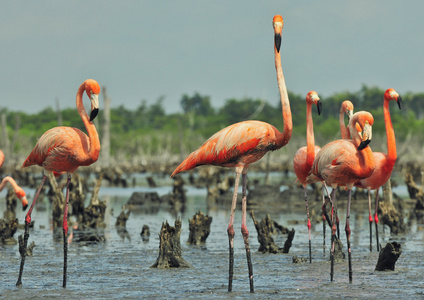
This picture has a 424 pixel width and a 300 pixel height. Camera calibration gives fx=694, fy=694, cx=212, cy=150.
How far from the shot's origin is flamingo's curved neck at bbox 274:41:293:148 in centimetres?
730

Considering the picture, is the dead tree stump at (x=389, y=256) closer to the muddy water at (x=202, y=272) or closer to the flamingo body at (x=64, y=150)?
the muddy water at (x=202, y=272)

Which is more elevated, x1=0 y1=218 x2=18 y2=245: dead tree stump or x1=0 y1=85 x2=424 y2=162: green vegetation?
x1=0 y1=85 x2=424 y2=162: green vegetation

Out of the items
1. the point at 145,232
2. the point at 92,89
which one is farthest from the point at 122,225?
the point at 92,89

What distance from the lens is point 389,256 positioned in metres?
8.38

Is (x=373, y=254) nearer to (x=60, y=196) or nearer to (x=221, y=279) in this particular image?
(x=221, y=279)

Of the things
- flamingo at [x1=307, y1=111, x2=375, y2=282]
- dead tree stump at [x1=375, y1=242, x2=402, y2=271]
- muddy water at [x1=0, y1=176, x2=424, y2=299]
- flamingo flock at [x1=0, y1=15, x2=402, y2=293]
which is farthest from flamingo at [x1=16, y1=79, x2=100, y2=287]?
dead tree stump at [x1=375, y1=242, x2=402, y2=271]

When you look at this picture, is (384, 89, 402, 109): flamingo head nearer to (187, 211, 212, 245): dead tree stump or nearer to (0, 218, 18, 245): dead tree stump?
(187, 211, 212, 245): dead tree stump

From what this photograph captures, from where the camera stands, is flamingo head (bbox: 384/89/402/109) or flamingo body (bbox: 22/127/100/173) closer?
flamingo body (bbox: 22/127/100/173)

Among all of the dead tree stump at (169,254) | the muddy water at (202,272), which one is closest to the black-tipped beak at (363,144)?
the muddy water at (202,272)

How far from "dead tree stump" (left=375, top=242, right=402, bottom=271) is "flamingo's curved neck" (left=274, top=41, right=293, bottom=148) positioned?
81.9 inches

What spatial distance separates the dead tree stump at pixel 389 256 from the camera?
837 cm

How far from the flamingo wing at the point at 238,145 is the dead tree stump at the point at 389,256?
2157 mm

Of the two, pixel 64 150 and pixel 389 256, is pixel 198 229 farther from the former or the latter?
pixel 64 150

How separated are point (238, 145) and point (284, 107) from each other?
0.64m
